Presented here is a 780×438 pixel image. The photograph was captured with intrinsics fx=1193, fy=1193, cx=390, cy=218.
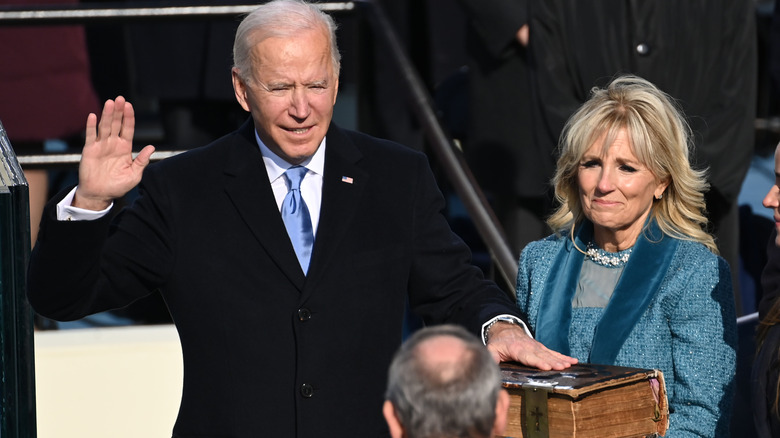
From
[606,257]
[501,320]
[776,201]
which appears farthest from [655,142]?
[501,320]

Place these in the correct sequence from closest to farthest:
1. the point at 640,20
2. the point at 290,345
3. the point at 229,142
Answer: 1. the point at 290,345
2. the point at 229,142
3. the point at 640,20

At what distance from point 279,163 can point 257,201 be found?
111 millimetres

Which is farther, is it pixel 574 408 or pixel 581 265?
pixel 581 265

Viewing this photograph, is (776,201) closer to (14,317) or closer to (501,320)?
(501,320)

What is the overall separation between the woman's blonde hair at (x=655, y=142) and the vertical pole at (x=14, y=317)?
135 centimetres

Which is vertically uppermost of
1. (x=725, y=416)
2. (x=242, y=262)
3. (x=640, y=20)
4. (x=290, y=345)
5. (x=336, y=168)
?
(x=640, y=20)

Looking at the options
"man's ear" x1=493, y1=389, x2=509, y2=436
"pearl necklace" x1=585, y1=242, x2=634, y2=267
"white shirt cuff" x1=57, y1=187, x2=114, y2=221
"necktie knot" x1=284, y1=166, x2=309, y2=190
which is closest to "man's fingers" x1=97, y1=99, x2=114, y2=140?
"white shirt cuff" x1=57, y1=187, x2=114, y2=221

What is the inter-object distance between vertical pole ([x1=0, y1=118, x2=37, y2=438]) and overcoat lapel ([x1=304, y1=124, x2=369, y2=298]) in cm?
71

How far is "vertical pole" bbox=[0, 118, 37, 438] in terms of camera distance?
2738 millimetres

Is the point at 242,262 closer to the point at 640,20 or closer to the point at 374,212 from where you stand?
the point at 374,212

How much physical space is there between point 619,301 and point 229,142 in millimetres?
990

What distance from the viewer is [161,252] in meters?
2.62

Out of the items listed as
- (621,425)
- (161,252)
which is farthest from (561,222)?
(161,252)

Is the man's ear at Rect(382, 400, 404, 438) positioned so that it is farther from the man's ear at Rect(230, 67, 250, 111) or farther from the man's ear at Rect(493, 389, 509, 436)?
the man's ear at Rect(230, 67, 250, 111)
